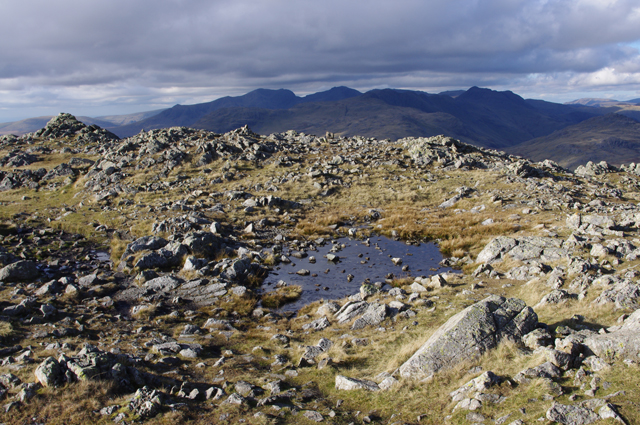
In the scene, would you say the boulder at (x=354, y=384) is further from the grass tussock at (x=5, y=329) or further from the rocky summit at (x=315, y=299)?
the grass tussock at (x=5, y=329)

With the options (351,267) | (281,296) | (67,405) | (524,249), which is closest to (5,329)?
(67,405)

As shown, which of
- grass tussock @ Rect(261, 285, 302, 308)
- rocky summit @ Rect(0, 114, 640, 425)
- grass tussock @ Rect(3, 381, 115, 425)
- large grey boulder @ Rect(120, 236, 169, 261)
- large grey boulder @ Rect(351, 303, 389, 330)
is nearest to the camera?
grass tussock @ Rect(3, 381, 115, 425)

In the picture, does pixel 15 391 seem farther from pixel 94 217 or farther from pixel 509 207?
pixel 509 207

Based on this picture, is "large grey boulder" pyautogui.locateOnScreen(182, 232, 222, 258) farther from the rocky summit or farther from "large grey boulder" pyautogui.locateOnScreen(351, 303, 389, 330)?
"large grey boulder" pyautogui.locateOnScreen(351, 303, 389, 330)

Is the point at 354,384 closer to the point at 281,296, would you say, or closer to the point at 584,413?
the point at 584,413

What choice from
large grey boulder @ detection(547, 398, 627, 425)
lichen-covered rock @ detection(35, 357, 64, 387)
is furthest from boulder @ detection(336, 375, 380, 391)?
lichen-covered rock @ detection(35, 357, 64, 387)

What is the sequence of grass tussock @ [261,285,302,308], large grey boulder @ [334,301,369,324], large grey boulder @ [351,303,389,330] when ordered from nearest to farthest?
large grey boulder @ [351,303,389,330]
large grey boulder @ [334,301,369,324]
grass tussock @ [261,285,302,308]
